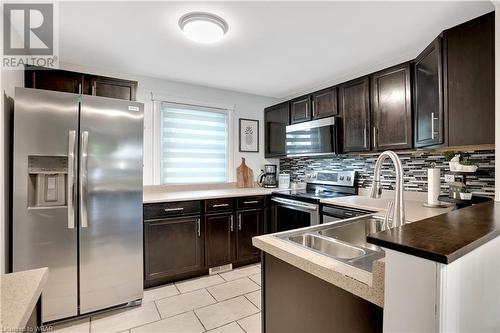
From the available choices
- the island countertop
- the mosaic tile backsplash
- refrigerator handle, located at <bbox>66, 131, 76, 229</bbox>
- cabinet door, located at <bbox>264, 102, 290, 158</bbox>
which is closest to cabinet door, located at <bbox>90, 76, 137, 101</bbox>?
refrigerator handle, located at <bbox>66, 131, 76, 229</bbox>

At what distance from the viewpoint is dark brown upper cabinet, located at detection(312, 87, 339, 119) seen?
9.74 ft

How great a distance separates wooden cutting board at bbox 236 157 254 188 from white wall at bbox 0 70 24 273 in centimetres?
246

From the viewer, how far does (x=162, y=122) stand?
10.6 feet

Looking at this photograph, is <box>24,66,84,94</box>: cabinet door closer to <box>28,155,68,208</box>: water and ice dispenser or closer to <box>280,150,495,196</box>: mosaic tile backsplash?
<box>28,155,68,208</box>: water and ice dispenser

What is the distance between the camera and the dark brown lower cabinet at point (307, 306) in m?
0.86

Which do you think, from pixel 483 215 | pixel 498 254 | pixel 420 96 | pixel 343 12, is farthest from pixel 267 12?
pixel 498 254

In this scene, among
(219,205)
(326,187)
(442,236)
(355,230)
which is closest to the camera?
(442,236)

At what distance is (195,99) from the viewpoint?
3436 mm

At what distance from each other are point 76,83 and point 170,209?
59.2 inches

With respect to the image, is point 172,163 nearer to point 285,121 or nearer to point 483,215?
point 285,121

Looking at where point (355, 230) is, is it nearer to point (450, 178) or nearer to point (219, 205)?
point (450, 178)

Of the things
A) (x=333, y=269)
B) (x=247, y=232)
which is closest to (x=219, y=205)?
(x=247, y=232)

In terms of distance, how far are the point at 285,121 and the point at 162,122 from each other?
5.49 feet

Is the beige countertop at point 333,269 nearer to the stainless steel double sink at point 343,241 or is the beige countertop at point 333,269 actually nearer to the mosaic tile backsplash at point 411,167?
the stainless steel double sink at point 343,241
